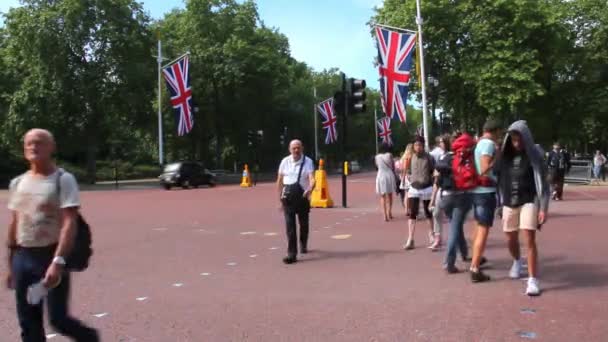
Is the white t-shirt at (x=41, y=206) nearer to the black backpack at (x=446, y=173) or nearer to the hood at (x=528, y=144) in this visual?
the hood at (x=528, y=144)

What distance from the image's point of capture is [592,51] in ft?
129

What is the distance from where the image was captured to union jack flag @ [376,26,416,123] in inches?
784

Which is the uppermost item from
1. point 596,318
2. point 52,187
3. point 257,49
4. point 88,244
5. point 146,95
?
point 257,49

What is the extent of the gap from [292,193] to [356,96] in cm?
883

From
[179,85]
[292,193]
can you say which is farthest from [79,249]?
[179,85]

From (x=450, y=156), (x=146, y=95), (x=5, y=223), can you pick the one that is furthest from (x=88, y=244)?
(x=146, y=95)

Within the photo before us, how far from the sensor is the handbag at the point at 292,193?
8305 mm

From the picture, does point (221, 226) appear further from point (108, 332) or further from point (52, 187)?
point (52, 187)

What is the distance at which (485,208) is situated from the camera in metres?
6.45

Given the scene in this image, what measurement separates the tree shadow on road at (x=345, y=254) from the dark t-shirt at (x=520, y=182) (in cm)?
270

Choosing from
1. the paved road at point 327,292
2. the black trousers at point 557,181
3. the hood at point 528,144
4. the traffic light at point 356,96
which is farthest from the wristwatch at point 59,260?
the black trousers at point 557,181

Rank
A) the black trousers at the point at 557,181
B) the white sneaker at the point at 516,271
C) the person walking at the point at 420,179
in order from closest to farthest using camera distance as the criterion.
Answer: the white sneaker at the point at 516,271 < the person walking at the point at 420,179 < the black trousers at the point at 557,181

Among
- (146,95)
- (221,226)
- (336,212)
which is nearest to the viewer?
(221,226)

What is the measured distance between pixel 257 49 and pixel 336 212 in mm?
36139
